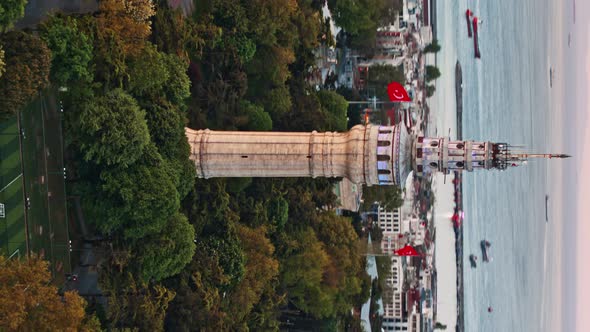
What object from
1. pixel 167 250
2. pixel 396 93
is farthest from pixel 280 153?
pixel 396 93

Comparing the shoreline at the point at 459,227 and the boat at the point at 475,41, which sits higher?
the boat at the point at 475,41

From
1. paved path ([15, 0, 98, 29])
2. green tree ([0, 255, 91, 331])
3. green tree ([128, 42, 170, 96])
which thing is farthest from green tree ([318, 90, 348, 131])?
green tree ([0, 255, 91, 331])

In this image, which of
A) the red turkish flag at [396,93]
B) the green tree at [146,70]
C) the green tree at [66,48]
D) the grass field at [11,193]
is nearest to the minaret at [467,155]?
the green tree at [146,70]

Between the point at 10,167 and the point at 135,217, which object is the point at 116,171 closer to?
the point at 135,217

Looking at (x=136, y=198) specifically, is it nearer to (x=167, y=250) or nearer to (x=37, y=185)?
(x=167, y=250)

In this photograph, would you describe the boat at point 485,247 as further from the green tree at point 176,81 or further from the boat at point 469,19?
the green tree at point 176,81
